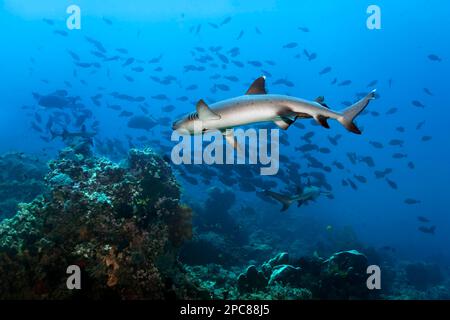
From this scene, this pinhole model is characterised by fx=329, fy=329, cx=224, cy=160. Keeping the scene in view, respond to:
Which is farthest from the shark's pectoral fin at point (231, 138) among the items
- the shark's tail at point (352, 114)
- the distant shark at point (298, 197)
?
the distant shark at point (298, 197)

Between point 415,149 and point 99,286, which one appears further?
point 415,149

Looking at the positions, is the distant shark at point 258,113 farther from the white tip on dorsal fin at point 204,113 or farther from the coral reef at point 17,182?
the coral reef at point 17,182

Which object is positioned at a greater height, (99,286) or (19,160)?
(19,160)

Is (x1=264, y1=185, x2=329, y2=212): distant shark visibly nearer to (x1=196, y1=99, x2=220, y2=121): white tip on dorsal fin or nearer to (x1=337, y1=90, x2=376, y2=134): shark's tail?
(x1=337, y1=90, x2=376, y2=134): shark's tail

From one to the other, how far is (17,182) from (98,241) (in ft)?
51.5

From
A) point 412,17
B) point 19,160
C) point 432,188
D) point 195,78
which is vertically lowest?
point 19,160

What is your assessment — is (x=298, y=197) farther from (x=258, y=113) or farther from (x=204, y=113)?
(x=204, y=113)

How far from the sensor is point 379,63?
404 feet

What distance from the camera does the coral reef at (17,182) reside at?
1704 centimetres

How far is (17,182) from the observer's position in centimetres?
1859
